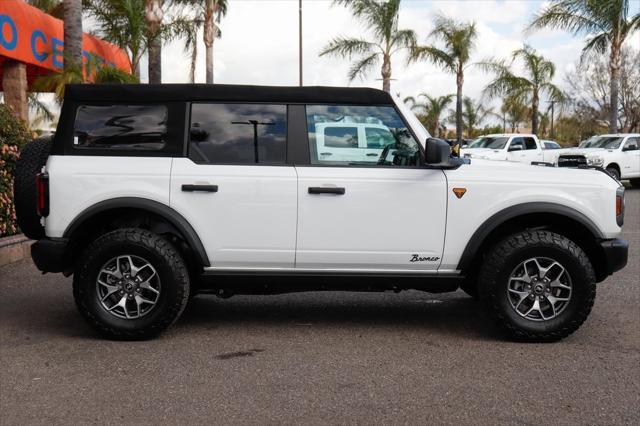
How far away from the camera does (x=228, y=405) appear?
3709mm

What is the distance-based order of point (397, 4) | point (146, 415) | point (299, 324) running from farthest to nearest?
point (397, 4) → point (299, 324) → point (146, 415)

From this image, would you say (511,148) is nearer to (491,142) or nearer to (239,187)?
(491,142)

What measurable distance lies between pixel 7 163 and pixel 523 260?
21.0 ft

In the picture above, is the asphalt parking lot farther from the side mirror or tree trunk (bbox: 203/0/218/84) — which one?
tree trunk (bbox: 203/0/218/84)

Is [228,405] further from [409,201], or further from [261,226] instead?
[409,201]

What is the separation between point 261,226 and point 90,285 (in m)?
1.28

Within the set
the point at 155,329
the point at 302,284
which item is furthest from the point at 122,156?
the point at 302,284

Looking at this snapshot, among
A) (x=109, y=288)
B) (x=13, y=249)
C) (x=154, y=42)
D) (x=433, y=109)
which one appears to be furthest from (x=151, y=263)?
(x=433, y=109)

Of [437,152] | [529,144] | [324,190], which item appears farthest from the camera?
[529,144]

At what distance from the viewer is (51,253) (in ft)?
16.0

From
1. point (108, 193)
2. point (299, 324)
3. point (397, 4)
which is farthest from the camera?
point (397, 4)

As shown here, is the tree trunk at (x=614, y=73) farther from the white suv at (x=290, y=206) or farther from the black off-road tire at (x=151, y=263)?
the black off-road tire at (x=151, y=263)

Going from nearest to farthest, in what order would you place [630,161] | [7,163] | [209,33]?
[7,163]
[630,161]
[209,33]

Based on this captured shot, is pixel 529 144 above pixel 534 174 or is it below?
above
